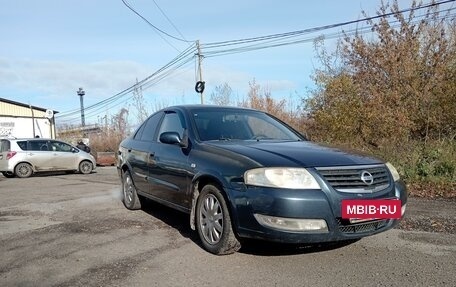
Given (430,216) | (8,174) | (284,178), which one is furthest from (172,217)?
(8,174)

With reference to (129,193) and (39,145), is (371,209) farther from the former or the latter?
(39,145)

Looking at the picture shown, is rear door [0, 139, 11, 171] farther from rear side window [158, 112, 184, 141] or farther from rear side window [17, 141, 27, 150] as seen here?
rear side window [158, 112, 184, 141]

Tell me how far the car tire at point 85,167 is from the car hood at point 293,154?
13679 mm

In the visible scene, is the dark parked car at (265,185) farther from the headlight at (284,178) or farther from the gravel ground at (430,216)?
the gravel ground at (430,216)

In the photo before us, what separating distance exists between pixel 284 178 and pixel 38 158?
47.8 feet

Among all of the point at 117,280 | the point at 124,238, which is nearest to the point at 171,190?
the point at 124,238

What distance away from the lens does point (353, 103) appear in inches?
547

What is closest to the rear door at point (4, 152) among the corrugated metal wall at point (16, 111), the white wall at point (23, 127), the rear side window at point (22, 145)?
the rear side window at point (22, 145)

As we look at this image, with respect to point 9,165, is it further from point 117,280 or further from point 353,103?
point 117,280

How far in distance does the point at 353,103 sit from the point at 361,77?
1420 mm

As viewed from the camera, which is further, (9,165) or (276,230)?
(9,165)

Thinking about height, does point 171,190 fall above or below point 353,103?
below

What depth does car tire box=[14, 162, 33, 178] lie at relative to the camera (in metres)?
16.3

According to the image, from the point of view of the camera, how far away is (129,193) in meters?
7.42
